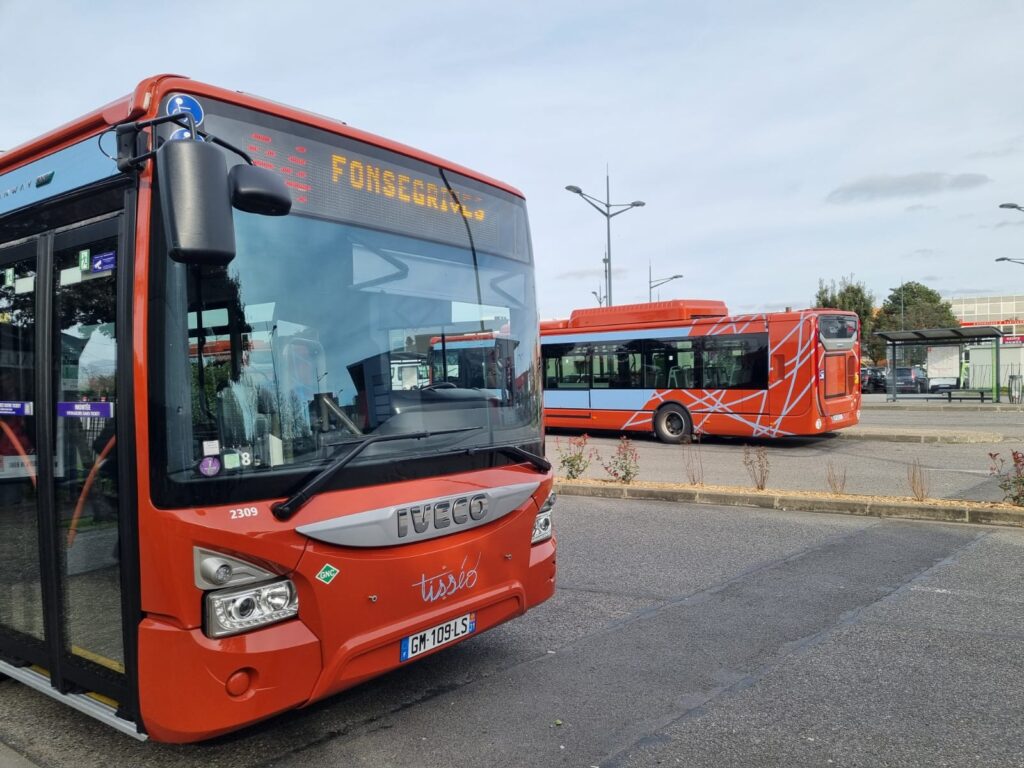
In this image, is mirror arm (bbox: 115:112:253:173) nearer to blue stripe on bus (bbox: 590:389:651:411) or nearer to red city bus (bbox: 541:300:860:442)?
red city bus (bbox: 541:300:860:442)

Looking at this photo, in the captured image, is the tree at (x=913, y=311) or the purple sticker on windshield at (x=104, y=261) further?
the tree at (x=913, y=311)

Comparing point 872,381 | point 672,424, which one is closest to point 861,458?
point 672,424

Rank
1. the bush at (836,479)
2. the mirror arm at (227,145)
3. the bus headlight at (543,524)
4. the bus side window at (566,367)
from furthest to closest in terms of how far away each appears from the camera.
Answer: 1. the bus side window at (566,367)
2. the bush at (836,479)
3. the bus headlight at (543,524)
4. the mirror arm at (227,145)

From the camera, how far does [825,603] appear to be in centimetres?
589

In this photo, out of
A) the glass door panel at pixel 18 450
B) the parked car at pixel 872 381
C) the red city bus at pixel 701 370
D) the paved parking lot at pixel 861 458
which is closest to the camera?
the glass door panel at pixel 18 450

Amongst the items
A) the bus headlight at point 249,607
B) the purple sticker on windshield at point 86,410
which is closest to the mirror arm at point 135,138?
the purple sticker on windshield at point 86,410

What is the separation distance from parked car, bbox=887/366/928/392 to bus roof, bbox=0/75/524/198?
134ft

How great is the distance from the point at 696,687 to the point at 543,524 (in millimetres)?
1215

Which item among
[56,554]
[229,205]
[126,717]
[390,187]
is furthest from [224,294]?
[126,717]

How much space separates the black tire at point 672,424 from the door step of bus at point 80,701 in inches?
613

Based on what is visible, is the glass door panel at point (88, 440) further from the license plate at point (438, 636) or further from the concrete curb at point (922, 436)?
the concrete curb at point (922, 436)

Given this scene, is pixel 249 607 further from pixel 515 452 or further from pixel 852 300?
pixel 852 300

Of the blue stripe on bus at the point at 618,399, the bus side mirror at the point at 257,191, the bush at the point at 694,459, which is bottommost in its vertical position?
the bush at the point at 694,459

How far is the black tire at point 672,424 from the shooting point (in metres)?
18.3
